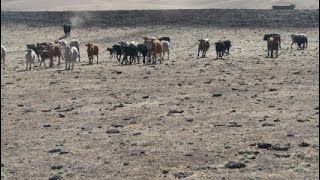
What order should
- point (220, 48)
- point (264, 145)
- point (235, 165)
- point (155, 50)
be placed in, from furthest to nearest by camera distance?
point (220, 48) < point (155, 50) < point (264, 145) < point (235, 165)

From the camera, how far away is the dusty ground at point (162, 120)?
12.1 metres

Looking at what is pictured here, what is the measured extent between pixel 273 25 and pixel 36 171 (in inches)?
1934

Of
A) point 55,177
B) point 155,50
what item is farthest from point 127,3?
point 55,177

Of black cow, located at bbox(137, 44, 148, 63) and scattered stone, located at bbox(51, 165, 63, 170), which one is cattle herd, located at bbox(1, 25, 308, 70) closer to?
black cow, located at bbox(137, 44, 148, 63)

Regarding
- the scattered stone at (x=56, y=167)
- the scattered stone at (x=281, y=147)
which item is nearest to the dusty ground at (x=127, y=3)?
the scattered stone at (x=281, y=147)

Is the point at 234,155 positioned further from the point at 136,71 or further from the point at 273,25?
the point at 273,25

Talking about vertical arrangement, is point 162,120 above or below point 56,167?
above

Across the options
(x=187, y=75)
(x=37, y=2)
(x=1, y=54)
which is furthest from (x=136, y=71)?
(x=37, y=2)

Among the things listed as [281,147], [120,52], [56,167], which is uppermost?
[120,52]

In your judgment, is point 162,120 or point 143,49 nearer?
point 162,120

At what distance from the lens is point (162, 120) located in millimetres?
16500

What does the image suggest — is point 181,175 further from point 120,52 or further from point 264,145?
point 120,52

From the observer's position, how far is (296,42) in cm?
4166

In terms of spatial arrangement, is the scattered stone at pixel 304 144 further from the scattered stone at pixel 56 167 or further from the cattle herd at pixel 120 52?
the cattle herd at pixel 120 52
